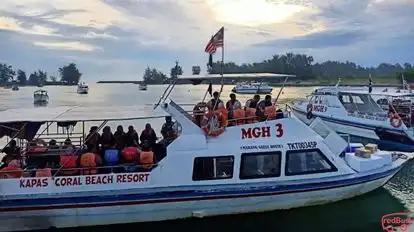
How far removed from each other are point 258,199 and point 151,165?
268 centimetres

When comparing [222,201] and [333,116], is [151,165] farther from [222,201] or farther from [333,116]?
[333,116]

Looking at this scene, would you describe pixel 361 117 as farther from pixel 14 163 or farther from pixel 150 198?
pixel 14 163

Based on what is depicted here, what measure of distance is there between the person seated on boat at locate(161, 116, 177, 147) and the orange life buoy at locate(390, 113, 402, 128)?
43.6ft

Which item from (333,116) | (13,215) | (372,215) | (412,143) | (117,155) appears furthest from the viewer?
(333,116)

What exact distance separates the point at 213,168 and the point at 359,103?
639 inches

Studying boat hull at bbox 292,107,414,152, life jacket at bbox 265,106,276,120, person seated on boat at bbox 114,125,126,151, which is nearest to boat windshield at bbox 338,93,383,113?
boat hull at bbox 292,107,414,152

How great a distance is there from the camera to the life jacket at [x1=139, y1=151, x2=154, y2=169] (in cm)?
1048

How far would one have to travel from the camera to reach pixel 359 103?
2467 cm

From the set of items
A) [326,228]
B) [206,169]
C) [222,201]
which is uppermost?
[206,169]

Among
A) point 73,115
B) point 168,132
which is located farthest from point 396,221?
point 73,115

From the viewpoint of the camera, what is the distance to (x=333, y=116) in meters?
24.9

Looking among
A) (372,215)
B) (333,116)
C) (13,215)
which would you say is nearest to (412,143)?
(333,116)

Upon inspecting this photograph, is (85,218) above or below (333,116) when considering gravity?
below

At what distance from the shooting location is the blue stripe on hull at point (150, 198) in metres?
9.92
